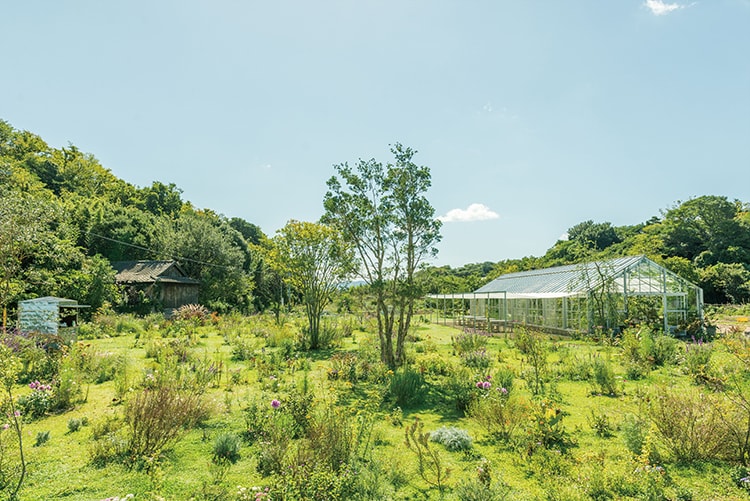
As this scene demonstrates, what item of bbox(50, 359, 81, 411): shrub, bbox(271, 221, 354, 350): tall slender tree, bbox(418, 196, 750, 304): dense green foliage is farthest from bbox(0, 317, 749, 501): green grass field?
bbox(418, 196, 750, 304): dense green foliage

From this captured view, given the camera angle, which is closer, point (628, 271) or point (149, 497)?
point (149, 497)

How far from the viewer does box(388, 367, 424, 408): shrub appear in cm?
639

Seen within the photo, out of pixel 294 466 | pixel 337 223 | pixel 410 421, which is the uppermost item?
pixel 337 223

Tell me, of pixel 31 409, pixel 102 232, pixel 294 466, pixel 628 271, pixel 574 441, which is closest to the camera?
pixel 294 466

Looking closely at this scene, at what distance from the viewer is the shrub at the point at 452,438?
464 centimetres

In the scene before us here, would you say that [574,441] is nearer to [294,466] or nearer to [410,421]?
[410,421]

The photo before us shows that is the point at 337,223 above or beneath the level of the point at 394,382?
above

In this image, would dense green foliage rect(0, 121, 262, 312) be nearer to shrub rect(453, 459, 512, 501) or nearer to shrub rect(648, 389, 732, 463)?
shrub rect(453, 459, 512, 501)

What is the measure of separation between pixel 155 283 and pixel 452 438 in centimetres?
2300

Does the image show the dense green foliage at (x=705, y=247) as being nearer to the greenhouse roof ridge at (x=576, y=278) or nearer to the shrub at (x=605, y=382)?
the greenhouse roof ridge at (x=576, y=278)

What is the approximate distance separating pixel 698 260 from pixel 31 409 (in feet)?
153

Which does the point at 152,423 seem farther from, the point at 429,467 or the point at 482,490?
the point at 482,490

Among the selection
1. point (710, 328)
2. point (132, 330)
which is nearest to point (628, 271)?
point (710, 328)

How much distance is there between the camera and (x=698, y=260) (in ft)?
118
